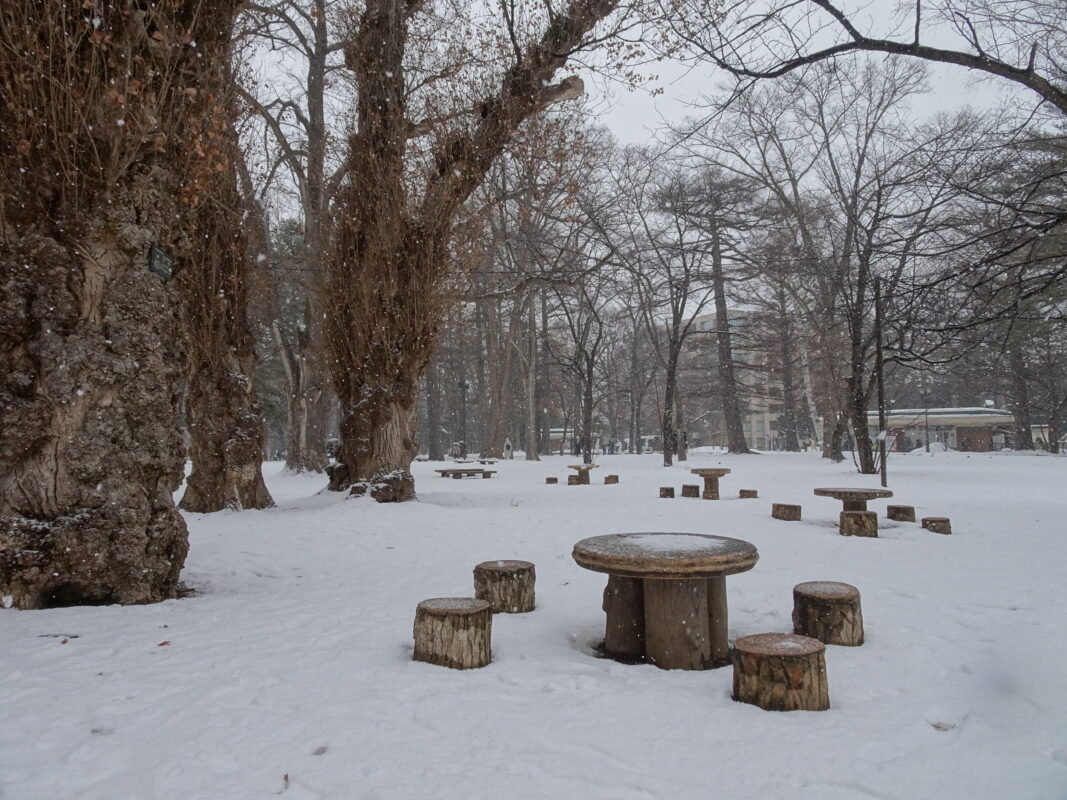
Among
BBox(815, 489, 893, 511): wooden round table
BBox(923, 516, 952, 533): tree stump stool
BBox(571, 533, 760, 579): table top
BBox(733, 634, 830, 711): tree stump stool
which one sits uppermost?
BBox(571, 533, 760, 579): table top

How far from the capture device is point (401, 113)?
33.9ft

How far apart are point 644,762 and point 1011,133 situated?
6.83 m

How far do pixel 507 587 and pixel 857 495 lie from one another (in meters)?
5.20

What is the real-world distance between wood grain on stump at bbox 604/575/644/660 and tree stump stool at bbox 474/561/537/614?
0.94 m

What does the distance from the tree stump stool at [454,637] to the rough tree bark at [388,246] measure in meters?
6.76

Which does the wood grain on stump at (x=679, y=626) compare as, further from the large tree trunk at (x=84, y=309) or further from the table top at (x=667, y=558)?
the large tree trunk at (x=84, y=309)

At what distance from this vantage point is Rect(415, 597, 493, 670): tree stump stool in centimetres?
349

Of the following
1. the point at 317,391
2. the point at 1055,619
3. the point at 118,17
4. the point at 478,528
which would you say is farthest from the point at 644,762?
the point at 317,391

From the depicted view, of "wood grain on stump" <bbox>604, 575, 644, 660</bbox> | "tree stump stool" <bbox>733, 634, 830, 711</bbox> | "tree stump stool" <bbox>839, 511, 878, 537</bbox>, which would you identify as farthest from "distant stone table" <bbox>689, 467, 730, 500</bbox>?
"tree stump stool" <bbox>733, 634, 830, 711</bbox>

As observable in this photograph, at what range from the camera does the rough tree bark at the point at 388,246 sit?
10.0 m

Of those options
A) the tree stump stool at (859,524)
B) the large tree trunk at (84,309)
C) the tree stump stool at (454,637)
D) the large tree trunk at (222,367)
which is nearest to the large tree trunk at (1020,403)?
the tree stump stool at (859,524)

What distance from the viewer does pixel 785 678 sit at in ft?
9.58

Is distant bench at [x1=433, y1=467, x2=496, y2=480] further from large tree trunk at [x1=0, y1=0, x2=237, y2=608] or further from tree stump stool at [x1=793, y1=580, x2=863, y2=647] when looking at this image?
tree stump stool at [x1=793, y1=580, x2=863, y2=647]

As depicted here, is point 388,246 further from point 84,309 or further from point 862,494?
point 862,494
